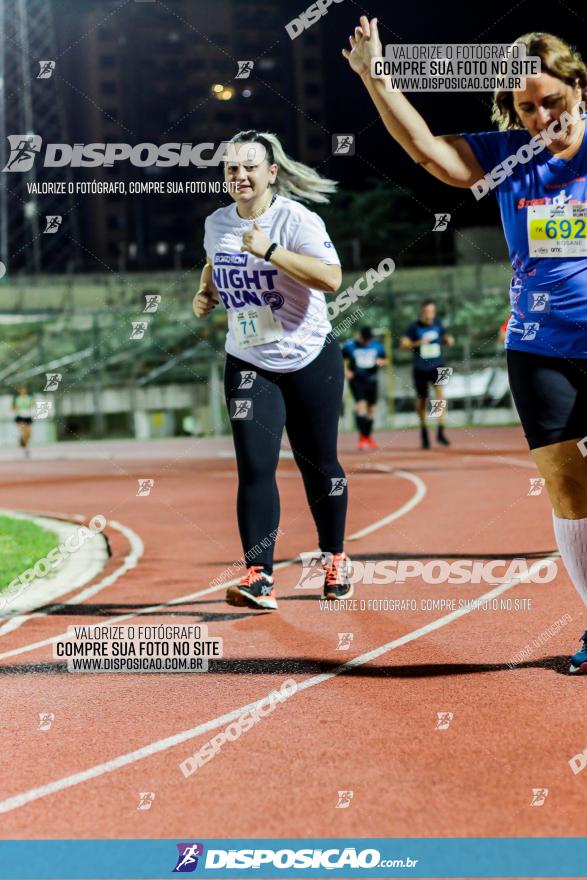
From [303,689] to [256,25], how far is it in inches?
1964

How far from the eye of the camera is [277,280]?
634 cm

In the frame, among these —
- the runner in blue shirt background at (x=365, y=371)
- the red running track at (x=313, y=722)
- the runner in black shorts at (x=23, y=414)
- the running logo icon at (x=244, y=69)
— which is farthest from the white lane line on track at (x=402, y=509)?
the runner in black shorts at (x=23, y=414)

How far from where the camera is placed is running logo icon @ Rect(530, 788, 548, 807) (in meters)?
3.50

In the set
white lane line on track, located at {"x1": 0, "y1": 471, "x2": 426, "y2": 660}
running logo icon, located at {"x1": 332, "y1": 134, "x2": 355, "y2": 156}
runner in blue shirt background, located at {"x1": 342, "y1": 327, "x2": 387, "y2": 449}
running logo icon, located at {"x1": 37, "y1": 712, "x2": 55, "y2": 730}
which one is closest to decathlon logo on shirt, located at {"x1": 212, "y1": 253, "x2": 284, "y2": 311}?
running logo icon, located at {"x1": 332, "y1": 134, "x2": 355, "y2": 156}

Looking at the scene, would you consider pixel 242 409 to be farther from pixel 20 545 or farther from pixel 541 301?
pixel 20 545

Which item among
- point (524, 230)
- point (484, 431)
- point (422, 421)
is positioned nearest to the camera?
point (524, 230)

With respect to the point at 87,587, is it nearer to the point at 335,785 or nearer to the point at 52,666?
the point at 52,666

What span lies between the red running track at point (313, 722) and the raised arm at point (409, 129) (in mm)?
1979

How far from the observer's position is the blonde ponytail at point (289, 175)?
641 centimetres

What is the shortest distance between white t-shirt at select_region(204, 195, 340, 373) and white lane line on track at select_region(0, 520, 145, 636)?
76.7 inches

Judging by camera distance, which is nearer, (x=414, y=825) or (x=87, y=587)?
(x=414, y=825)

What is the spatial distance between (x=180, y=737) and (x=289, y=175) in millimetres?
3313

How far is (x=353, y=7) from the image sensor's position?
8.59 meters

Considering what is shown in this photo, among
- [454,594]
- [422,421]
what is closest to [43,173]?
[422,421]
